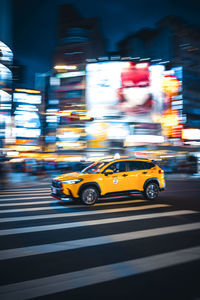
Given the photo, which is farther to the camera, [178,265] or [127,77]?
[127,77]

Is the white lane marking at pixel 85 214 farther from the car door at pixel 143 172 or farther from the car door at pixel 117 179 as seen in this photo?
the car door at pixel 143 172

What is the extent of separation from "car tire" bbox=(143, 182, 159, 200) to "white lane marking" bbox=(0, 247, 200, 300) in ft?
19.2

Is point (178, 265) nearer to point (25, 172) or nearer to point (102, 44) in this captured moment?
point (25, 172)

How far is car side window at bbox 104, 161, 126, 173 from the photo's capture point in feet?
32.9

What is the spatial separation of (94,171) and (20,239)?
4786mm

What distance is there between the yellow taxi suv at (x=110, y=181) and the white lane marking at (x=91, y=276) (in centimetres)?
493

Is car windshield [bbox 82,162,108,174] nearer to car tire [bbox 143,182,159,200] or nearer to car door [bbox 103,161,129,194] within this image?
car door [bbox 103,161,129,194]

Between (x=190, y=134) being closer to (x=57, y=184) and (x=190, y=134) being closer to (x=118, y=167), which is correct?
(x=118, y=167)

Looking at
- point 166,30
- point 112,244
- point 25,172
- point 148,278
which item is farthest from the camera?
point 166,30

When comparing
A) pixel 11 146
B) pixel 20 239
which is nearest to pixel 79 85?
pixel 11 146

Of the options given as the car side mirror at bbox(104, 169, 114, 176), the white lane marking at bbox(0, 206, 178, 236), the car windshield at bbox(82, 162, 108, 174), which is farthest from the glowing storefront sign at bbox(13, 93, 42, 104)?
the white lane marking at bbox(0, 206, 178, 236)

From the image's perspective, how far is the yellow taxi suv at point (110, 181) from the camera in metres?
9.11

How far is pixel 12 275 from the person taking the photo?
12.2 feet

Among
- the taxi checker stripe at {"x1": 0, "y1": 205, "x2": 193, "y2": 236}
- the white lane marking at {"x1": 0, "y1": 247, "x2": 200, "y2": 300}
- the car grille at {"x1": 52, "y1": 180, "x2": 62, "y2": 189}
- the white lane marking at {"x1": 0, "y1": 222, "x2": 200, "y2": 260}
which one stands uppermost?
the car grille at {"x1": 52, "y1": 180, "x2": 62, "y2": 189}
